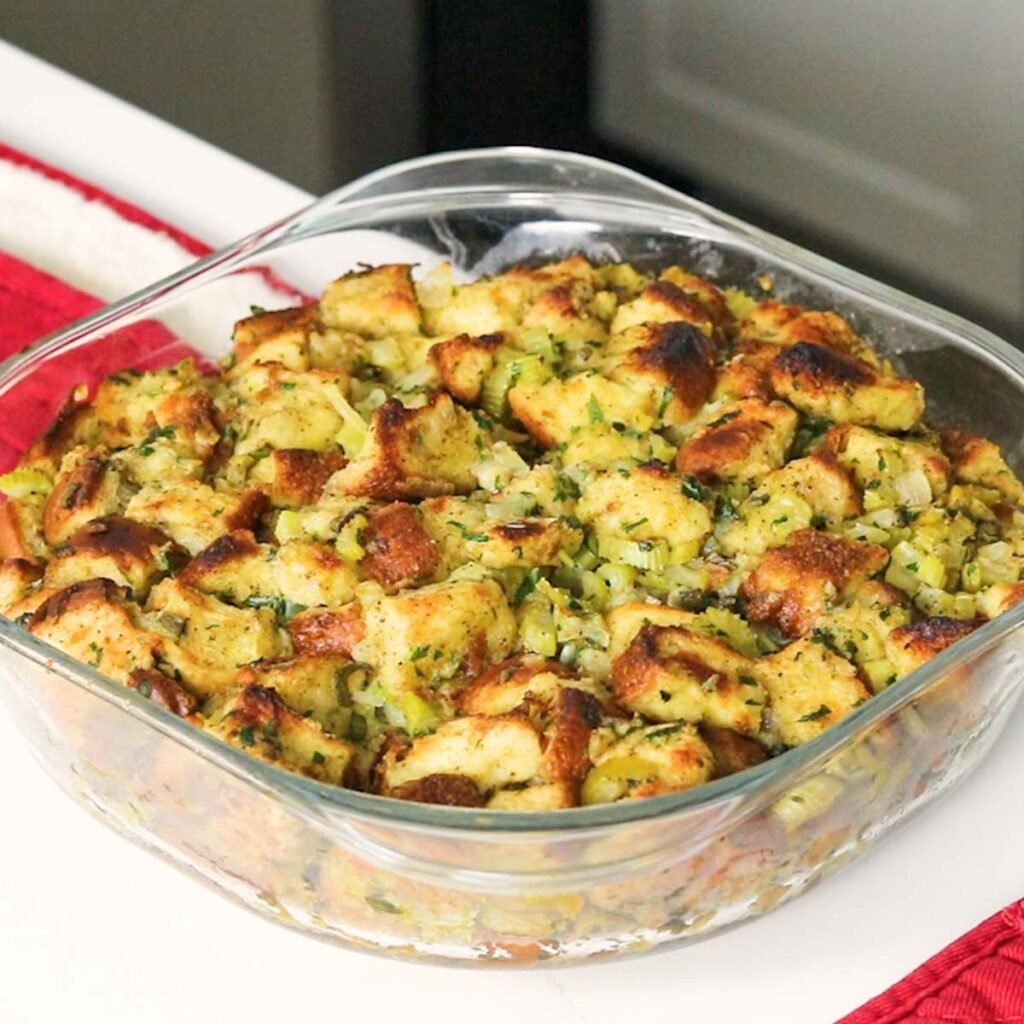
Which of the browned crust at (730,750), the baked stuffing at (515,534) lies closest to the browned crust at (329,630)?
the baked stuffing at (515,534)

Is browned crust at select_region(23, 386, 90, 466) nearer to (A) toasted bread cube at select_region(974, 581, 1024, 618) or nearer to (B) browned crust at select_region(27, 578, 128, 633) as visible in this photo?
(B) browned crust at select_region(27, 578, 128, 633)

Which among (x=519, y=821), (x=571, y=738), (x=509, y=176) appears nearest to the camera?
(x=519, y=821)

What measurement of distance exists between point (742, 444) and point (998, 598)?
193 millimetres

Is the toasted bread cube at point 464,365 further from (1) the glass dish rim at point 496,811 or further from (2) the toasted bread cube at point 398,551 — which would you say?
(1) the glass dish rim at point 496,811

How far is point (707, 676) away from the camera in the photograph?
3.40 feet

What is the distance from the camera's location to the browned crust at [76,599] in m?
1.09

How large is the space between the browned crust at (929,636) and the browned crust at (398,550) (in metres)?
0.28

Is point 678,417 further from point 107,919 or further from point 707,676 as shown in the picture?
point 107,919

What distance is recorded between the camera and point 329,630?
1102mm

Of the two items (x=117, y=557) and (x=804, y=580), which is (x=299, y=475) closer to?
(x=117, y=557)

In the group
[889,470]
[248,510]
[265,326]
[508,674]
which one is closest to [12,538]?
[248,510]

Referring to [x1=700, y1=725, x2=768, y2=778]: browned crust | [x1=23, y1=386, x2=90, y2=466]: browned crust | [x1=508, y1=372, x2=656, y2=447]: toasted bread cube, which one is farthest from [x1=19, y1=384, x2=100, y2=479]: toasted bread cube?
[x1=700, y1=725, x2=768, y2=778]: browned crust

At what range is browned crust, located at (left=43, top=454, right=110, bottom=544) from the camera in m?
1.21

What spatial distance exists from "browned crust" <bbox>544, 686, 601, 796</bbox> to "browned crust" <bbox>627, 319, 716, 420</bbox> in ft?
1.04
